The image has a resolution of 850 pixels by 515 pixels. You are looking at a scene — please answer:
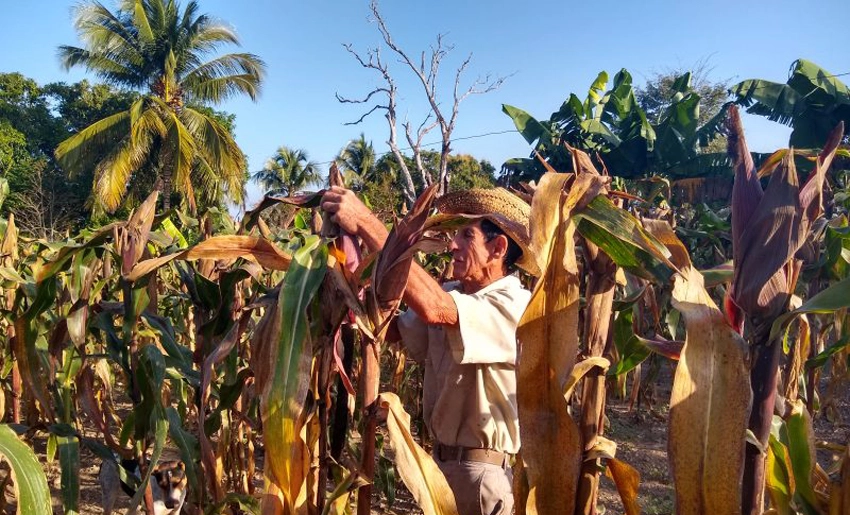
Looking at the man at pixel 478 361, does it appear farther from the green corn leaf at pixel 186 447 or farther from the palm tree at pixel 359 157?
the palm tree at pixel 359 157

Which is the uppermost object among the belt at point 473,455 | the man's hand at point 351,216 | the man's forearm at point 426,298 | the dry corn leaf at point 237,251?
the man's hand at point 351,216

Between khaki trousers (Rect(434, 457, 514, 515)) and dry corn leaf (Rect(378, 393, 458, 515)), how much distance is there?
783 mm

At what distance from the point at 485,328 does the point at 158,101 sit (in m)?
19.3

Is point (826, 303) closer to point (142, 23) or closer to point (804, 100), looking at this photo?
point (804, 100)

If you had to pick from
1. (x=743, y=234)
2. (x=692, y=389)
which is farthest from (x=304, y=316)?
(x=743, y=234)

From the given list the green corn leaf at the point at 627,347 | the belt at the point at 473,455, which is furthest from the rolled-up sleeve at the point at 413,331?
the green corn leaf at the point at 627,347

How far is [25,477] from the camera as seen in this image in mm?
1166

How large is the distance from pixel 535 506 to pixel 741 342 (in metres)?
0.37

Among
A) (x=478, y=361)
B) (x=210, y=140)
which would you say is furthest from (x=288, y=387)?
(x=210, y=140)

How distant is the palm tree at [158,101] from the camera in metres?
18.7

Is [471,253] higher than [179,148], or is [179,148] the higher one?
[179,148]

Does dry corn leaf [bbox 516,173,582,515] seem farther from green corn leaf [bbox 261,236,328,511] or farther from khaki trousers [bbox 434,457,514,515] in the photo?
khaki trousers [bbox 434,457,514,515]

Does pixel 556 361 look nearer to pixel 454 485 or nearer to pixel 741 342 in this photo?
pixel 741 342

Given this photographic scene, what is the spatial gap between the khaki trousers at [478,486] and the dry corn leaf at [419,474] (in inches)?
30.8
